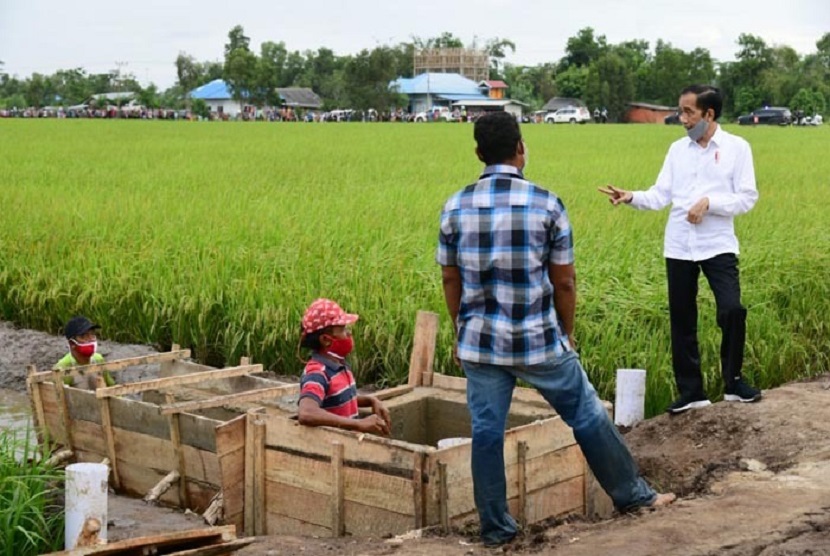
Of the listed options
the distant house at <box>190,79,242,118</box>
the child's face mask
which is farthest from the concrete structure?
the child's face mask

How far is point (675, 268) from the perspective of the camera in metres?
6.20

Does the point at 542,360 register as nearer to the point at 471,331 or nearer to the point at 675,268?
the point at 471,331

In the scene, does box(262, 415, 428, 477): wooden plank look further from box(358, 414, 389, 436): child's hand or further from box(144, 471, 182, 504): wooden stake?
box(144, 471, 182, 504): wooden stake

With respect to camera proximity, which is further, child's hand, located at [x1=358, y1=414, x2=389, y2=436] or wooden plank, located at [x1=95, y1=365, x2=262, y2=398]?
wooden plank, located at [x1=95, y1=365, x2=262, y2=398]

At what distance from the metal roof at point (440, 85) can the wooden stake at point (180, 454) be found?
9058 centimetres

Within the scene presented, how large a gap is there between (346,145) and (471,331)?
26.1 m

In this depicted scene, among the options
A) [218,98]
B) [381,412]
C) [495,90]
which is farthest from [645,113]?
[381,412]

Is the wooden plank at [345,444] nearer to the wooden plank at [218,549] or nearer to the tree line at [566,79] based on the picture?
the wooden plank at [218,549]

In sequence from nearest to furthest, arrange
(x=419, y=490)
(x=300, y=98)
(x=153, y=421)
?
(x=419, y=490)
(x=153, y=421)
(x=300, y=98)

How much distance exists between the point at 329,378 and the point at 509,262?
1100 mm

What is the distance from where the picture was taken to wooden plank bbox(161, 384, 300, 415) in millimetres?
5422

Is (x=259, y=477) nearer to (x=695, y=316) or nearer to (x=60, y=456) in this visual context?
(x=60, y=456)

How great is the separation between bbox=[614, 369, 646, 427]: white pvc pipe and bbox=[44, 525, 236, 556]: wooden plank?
2863 mm

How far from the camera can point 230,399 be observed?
5.73 metres
